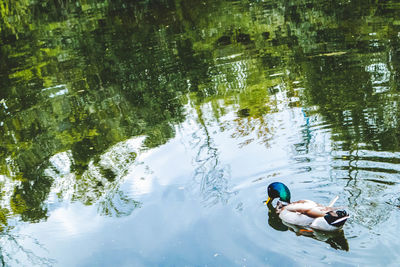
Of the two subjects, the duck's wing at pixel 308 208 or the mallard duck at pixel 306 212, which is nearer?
the mallard duck at pixel 306 212

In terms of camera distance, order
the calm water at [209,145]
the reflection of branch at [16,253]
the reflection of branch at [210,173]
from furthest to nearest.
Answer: the reflection of branch at [210,173] < the reflection of branch at [16,253] < the calm water at [209,145]

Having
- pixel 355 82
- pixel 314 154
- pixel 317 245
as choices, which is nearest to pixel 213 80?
pixel 355 82

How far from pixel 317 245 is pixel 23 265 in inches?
129

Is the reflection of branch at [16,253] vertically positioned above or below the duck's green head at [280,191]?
below

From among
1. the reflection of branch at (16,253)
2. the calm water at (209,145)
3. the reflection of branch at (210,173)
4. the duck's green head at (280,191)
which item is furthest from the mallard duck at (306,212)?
the reflection of branch at (16,253)

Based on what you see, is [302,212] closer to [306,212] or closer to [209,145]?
[306,212]

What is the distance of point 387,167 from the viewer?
525cm

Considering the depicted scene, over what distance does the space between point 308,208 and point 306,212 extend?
5 centimetres

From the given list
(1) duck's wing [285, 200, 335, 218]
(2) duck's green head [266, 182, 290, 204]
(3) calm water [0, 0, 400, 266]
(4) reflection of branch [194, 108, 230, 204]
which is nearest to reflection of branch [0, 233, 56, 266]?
(3) calm water [0, 0, 400, 266]

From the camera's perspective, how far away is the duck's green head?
512cm

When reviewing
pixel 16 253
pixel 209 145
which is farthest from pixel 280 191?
pixel 16 253

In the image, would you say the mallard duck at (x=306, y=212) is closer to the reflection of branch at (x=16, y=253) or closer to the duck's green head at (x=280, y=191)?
the duck's green head at (x=280, y=191)

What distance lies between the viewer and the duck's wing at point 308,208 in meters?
4.55

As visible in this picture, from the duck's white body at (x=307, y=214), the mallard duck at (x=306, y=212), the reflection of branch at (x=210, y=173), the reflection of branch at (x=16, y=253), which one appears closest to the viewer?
the mallard duck at (x=306, y=212)
